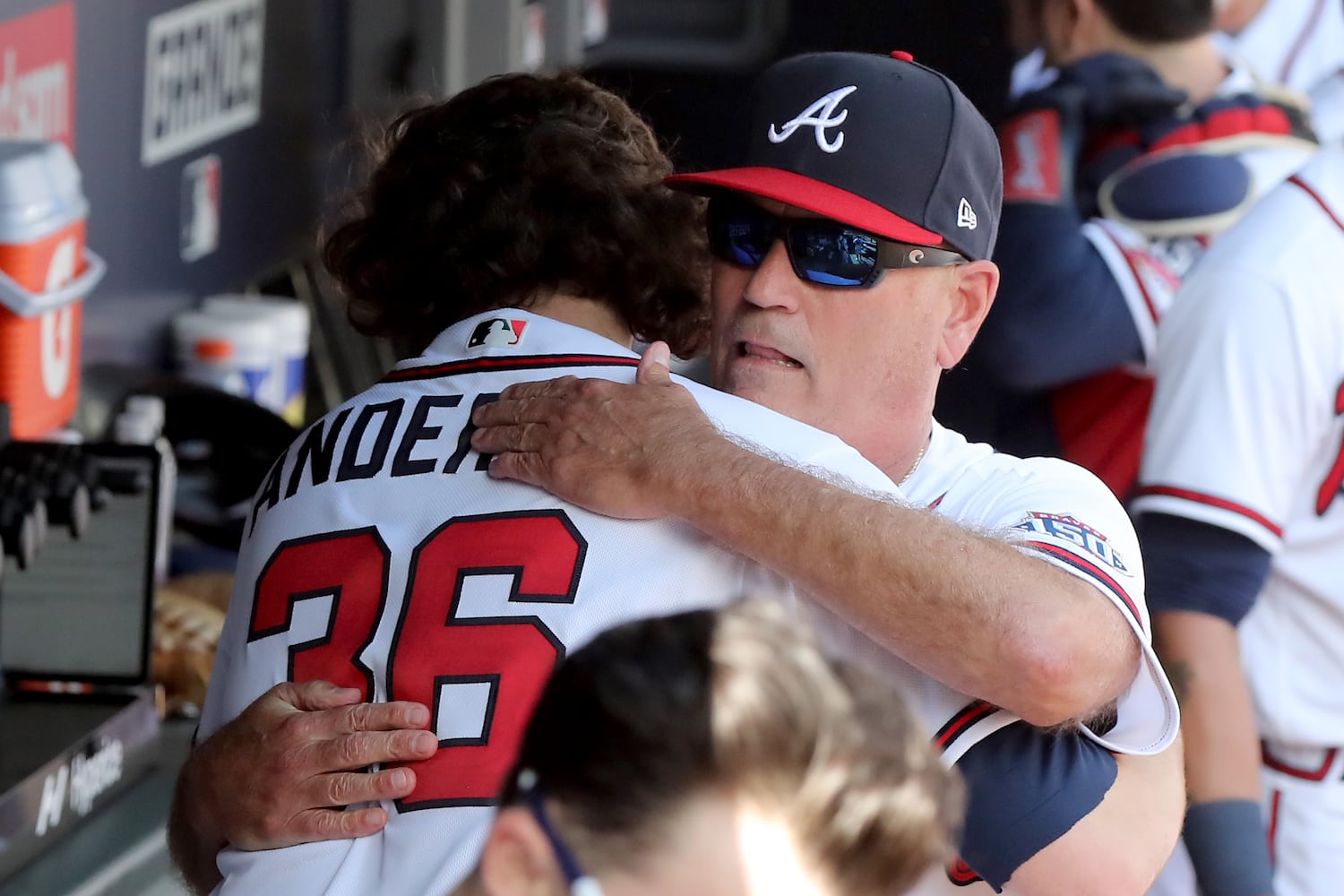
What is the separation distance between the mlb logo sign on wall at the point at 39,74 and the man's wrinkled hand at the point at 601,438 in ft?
5.91

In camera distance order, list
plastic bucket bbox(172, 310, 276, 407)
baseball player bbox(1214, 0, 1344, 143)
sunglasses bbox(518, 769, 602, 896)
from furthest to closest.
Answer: baseball player bbox(1214, 0, 1344, 143)
plastic bucket bbox(172, 310, 276, 407)
sunglasses bbox(518, 769, 602, 896)

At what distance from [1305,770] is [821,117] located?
127cm

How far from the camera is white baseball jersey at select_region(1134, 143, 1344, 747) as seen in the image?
2.26 meters

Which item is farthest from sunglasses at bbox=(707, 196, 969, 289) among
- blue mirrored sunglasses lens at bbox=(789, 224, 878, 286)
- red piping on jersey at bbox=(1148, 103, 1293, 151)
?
red piping on jersey at bbox=(1148, 103, 1293, 151)

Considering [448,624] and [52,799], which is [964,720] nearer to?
[448,624]

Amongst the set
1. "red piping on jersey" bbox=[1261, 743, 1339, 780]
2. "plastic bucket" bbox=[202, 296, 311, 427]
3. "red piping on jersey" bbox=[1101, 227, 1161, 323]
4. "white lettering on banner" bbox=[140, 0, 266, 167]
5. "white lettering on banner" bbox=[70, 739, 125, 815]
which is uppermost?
"red piping on jersey" bbox=[1101, 227, 1161, 323]

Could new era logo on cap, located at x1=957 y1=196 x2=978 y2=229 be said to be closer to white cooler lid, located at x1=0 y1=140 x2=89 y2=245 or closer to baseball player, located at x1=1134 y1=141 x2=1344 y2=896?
baseball player, located at x1=1134 y1=141 x2=1344 y2=896

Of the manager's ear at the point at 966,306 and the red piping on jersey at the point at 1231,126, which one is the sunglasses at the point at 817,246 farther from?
the red piping on jersey at the point at 1231,126

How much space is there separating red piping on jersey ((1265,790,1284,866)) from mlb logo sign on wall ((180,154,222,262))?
259 cm

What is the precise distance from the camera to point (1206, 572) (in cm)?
226

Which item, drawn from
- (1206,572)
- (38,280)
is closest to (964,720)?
(1206,572)

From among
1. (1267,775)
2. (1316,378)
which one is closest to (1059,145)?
(1316,378)

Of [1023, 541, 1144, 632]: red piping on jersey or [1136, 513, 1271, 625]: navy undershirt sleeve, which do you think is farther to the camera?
[1136, 513, 1271, 625]: navy undershirt sleeve

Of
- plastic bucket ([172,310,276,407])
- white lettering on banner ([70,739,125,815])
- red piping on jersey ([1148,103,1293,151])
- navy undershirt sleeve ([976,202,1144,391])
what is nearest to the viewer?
white lettering on banner ([70,739,125,815])
